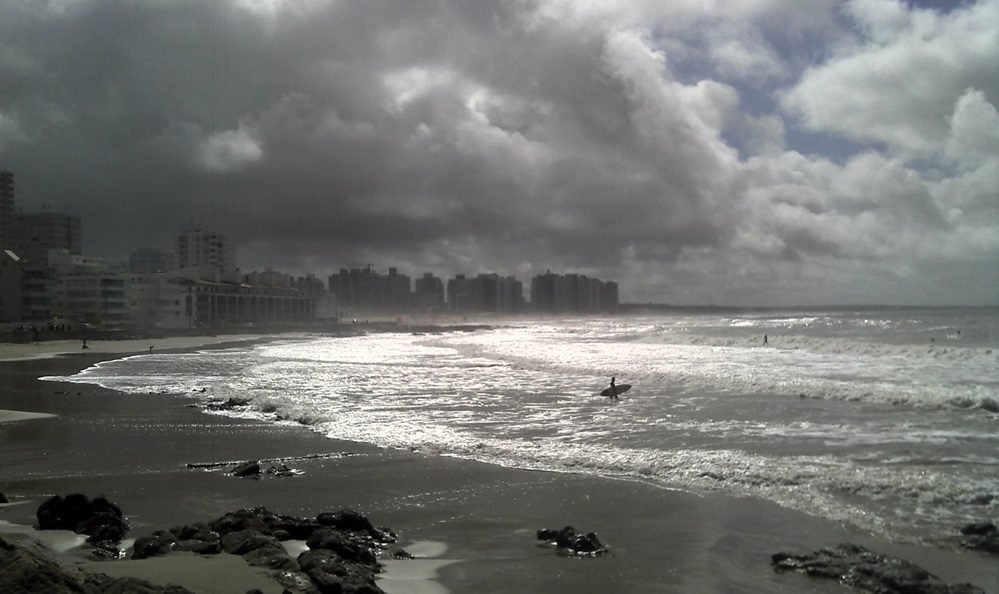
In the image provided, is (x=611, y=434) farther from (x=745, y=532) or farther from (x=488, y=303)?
(x=488, y=303)

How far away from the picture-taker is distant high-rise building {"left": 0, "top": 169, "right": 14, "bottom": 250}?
421ft

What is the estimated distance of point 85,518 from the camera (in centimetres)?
749

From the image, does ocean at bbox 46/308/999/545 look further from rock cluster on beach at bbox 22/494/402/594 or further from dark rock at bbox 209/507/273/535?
dark rock at bbox 209/507/273/535

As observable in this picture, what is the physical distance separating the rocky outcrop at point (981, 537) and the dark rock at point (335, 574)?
20.1 feet

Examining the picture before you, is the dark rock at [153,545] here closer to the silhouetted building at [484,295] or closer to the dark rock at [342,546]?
the dark rock at [342,546]

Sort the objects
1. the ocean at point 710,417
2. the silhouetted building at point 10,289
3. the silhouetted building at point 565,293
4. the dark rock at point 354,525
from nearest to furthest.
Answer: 1. the dark rock at point 354,525
2. the ocean at point 710,417
3. the silhouetted building at point 10,289
4. the silhouetted building at point 565,293

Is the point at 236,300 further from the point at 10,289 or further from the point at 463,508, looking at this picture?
the point at 463,508

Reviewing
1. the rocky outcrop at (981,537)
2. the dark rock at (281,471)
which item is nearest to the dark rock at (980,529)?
the rocky outcrop at (981,537)

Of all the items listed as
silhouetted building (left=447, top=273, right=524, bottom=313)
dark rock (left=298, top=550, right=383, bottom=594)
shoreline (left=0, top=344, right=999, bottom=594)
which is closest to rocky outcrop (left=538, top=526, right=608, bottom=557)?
shoreline (left=0, top=344, right=999, bottom=594)

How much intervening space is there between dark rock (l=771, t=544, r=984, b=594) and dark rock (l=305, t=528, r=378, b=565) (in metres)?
3.93

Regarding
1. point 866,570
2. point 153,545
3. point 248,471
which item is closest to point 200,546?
point 153,545

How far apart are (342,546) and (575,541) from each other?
237 cm

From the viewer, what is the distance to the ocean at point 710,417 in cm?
934

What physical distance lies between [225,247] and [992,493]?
539 ft
